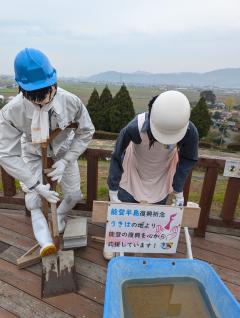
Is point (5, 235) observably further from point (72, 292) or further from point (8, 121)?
point (8, 121)

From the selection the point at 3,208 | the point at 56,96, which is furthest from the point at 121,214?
the point at 3,208

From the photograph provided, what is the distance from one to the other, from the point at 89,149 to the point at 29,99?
0.97 meters

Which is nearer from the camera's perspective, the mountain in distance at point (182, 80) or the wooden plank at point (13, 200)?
the wooden plank at point (13, 200)

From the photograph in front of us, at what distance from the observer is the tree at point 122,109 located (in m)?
15.1

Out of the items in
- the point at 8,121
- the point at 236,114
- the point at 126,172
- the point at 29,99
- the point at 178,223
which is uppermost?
the point at 29,99

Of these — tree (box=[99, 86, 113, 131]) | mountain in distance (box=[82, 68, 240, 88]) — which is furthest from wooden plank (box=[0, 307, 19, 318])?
mountain in distance (box=[82, 68, 240, 88])

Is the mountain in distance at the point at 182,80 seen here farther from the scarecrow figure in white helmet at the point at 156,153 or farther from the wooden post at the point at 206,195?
the scarecrow figure in white helmet at the point at 156,153

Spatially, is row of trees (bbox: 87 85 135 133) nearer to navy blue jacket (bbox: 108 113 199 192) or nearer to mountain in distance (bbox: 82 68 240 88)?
mountain in distance (bbox: 82 68 240 88)

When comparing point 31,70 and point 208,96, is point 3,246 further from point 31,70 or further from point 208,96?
point 208,96

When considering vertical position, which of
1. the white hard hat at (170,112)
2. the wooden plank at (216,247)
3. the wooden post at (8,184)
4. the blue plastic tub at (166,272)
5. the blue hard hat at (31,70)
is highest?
the blue hard hat at (31,70)

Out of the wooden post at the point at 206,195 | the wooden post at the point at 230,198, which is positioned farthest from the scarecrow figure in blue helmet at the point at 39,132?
the wooden post at the point at 230,198

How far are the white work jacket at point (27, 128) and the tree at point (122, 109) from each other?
42.6ft

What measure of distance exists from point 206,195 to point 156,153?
3.28 feet

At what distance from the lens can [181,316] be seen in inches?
60.5
